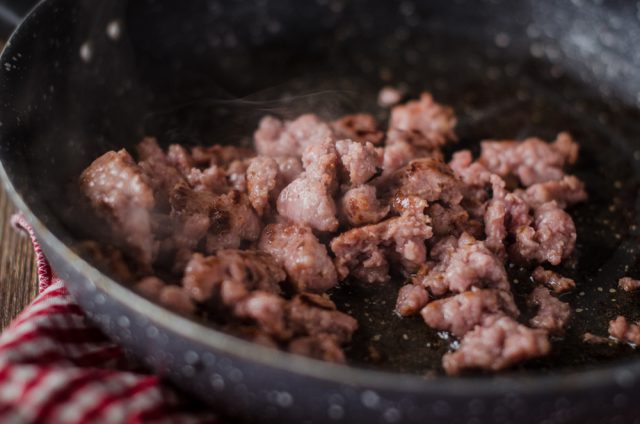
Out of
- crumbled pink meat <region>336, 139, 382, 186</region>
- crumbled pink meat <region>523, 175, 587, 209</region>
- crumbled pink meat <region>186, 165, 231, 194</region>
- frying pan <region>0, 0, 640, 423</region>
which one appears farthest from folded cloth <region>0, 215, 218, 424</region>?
crumbled pink meat <region>523, 175, 587, 209</region>

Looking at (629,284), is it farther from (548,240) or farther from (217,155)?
(217,155)

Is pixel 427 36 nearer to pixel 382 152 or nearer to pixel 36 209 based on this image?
pixel 382 152

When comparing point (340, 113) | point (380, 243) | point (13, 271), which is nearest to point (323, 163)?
point (380, 243)

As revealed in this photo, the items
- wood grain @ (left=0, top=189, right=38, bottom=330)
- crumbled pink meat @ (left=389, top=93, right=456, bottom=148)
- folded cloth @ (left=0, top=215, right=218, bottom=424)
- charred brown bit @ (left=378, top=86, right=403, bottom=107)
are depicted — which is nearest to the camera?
folded cloth @ (left=0, top=215, right=218, bottom=424)

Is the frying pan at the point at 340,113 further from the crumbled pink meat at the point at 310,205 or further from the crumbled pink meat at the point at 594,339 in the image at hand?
the crumbled pink meat at the point at 310,205

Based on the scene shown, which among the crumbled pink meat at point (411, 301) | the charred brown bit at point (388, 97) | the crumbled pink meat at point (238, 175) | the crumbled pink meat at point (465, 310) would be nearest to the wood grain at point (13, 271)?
the crumbled pink meat at point (238, 175)

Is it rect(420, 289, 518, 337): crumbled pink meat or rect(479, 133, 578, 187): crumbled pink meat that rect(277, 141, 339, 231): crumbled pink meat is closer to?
rect(420, 289, 518, 337): crumbled pink meat

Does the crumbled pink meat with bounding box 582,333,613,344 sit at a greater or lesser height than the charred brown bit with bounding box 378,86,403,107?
lesser
